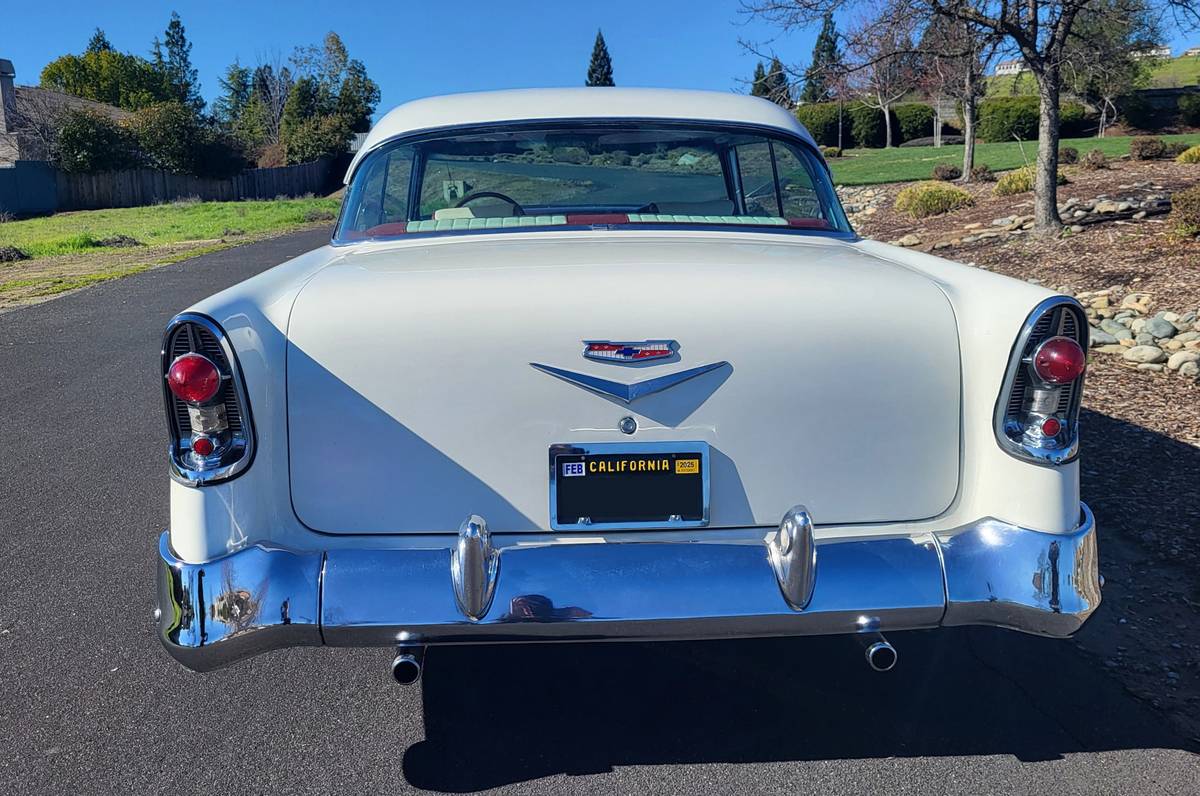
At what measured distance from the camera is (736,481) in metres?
2.57

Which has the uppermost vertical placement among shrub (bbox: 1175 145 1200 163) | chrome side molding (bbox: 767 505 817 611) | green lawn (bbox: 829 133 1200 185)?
green lawn (bbox: 829 133 1200 185)

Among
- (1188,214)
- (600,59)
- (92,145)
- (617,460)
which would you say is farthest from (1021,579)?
(600,59)

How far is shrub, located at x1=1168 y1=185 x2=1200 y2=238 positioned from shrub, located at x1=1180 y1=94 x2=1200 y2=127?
34354mm

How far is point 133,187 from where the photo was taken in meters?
38.9

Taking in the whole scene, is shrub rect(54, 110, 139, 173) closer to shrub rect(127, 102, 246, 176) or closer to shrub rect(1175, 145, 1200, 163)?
shrub rect(127, 102, 246, 176)

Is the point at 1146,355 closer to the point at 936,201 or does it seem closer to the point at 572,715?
the point at 572,715

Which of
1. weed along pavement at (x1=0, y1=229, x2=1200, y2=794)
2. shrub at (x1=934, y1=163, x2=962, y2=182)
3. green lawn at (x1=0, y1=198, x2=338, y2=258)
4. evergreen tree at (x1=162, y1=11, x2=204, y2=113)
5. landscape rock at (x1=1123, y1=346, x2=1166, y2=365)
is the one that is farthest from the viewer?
evergreen tree at (x1=162, y1=11, x2=204, y2=113)

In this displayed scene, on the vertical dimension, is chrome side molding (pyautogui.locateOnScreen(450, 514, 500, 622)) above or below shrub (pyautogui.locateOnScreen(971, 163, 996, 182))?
below

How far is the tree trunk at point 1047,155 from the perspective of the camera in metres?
10.6

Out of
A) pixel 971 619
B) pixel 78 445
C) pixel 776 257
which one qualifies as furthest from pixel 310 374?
pixel 78 445

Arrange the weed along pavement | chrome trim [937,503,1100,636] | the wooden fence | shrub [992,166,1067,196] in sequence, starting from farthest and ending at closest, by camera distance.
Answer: the wooden fence < shrub [992,166,1067,196] < the weed along pavement < chrome trim [937,503,1100,636]

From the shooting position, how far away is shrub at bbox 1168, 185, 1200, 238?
932cm

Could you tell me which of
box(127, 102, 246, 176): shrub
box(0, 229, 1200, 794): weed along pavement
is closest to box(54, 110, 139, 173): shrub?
box(127, 102, 246, 176): shrub

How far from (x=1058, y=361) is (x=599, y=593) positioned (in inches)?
50.0
